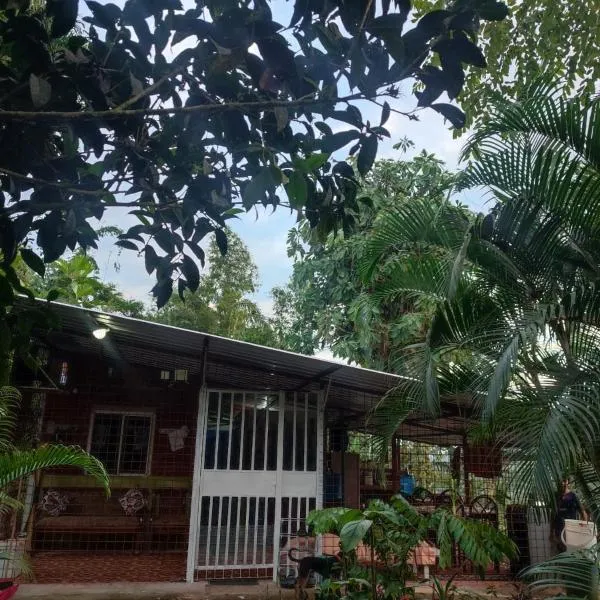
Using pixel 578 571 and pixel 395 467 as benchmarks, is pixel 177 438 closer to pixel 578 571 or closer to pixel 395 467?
pixel 395 467

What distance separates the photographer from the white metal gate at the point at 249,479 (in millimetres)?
6672

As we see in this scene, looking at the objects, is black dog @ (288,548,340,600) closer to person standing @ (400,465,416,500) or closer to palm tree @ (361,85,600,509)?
palm tree @ (361,85,600,509)

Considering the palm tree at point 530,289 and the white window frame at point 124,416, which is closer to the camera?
the palm tree at point 530,289

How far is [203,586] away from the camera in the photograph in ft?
20.8

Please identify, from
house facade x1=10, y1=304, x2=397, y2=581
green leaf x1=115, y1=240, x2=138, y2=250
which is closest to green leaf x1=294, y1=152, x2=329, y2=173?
green leaf x1=115, y1=240, x2=138, y2=250

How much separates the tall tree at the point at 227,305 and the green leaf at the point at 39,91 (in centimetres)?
1637

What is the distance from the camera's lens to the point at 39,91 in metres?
1.80

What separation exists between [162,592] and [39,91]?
5.68m

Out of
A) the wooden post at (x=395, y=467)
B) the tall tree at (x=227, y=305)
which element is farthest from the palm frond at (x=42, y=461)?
the tall tree at (x=227, y=305)

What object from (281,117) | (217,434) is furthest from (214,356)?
(281,117)

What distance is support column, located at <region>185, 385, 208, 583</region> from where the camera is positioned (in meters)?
6.44

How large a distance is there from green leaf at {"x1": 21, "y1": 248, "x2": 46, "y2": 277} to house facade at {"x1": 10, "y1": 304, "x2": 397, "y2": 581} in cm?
316

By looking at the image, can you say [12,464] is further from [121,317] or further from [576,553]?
[576,553]

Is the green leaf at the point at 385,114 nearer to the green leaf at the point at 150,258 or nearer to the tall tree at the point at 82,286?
the green leaf at the point at 150,258
